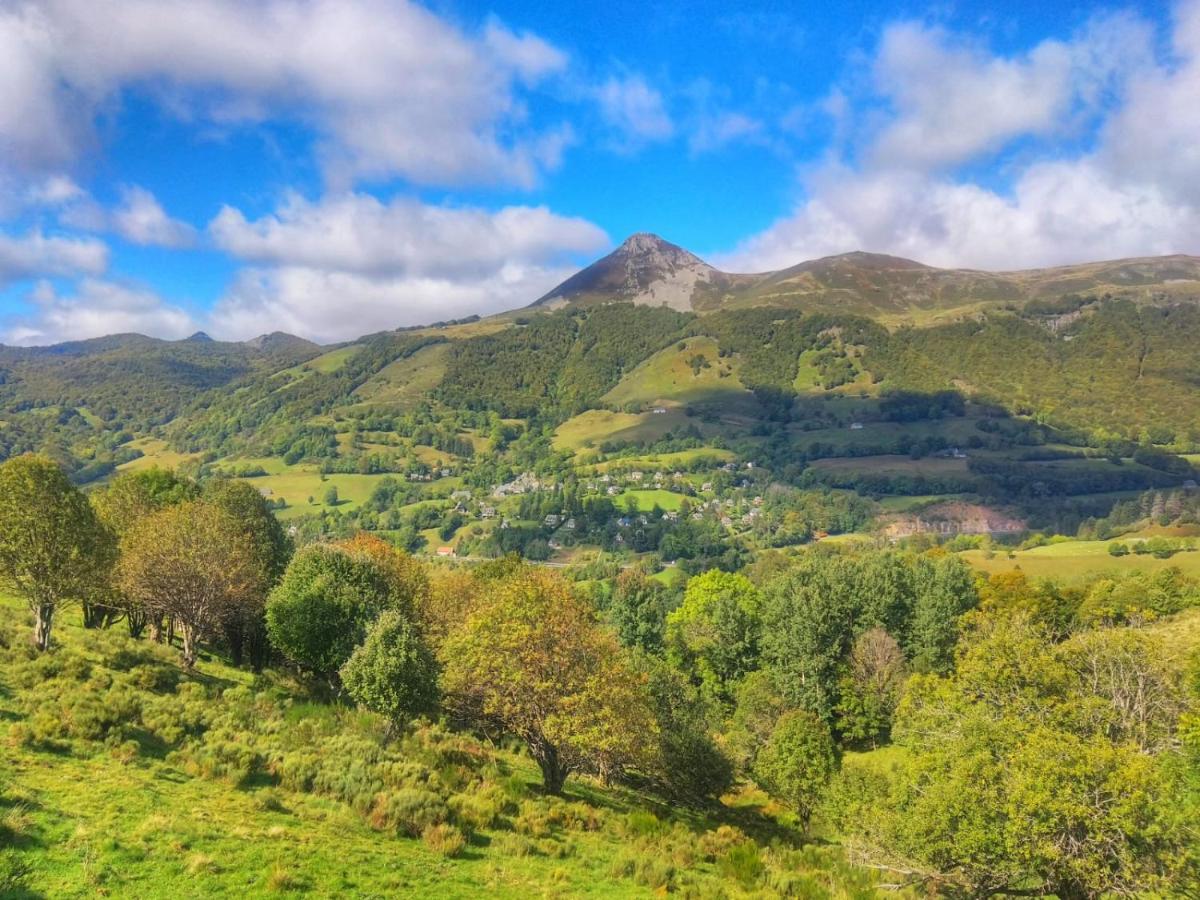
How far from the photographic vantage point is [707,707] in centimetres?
4903

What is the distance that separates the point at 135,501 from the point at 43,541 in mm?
21009

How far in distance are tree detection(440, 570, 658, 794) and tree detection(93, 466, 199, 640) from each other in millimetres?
22877

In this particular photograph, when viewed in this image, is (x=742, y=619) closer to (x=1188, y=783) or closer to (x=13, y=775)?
(x=1188, y=783)

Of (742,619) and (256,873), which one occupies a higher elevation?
(256,873)

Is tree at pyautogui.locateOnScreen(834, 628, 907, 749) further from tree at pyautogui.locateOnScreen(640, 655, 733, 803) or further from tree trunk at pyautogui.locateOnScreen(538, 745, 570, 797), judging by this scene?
tree trunk at pyautogui.locateOnScreen(538, 745, 570, 797)

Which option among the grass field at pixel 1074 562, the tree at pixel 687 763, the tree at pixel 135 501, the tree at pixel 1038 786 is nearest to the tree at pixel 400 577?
the tree at pixel 135 501

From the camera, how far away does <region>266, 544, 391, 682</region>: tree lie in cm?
3641

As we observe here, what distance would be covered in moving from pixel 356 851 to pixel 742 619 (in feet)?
167

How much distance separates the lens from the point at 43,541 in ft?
91.6

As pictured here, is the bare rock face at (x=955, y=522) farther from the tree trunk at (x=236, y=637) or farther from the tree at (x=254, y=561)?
the tree trunk at (x=236, y=637)

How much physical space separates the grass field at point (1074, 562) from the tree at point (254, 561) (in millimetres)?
95480

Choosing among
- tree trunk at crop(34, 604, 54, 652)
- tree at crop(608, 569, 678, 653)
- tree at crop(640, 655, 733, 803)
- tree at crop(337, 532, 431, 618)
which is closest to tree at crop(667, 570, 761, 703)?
tree at crop(608, 569, 678, 653)

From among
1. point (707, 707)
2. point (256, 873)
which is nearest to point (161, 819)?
point (256, 873)

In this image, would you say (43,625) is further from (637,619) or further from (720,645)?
(720,645)
